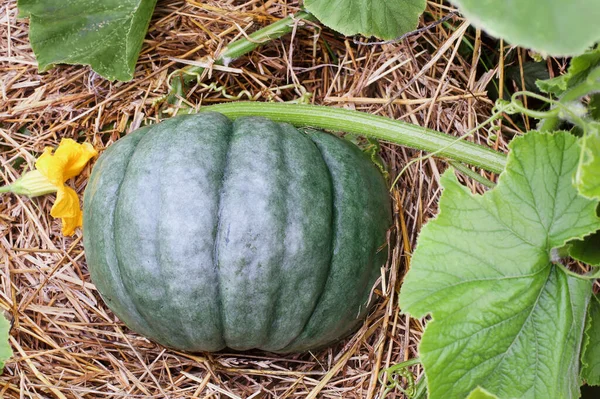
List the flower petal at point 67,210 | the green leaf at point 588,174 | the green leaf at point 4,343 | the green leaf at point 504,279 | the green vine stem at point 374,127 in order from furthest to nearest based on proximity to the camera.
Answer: the flower petal at point 67,210 < the green vine stem at point 374,127 < the green leaf at point 4,343 < the green leaf at point 504,279 < the green leaf at point 588,174

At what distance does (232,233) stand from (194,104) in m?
0.78

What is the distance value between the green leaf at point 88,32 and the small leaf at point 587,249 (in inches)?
60.0

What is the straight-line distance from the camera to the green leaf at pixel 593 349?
1854 mm

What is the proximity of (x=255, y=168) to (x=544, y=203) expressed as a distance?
774mm

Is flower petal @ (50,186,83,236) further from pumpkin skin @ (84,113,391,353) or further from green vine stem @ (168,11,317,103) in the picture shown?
green vine stem @ (168,11,317,103)

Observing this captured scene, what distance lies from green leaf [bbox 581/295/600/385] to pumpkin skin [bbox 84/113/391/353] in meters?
0.65

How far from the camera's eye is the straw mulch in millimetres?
2439

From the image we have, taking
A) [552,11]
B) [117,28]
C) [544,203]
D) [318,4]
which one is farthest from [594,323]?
[117,28]

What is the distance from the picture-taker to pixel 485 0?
4.63ft

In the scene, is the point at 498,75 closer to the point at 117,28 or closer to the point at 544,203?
the point at 544,203

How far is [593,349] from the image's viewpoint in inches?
73.5

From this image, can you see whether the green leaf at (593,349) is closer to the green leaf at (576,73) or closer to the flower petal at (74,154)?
the green leaf at (576,73)

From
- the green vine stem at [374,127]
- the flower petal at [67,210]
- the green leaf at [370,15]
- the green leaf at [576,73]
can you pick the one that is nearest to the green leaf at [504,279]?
the green leaf at [576,73]

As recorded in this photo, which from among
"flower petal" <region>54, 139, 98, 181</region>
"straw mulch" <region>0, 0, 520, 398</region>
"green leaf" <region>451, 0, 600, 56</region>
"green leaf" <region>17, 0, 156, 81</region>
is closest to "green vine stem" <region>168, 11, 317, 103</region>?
"straw mulch" <region>0, 0, 520, 398</region>
